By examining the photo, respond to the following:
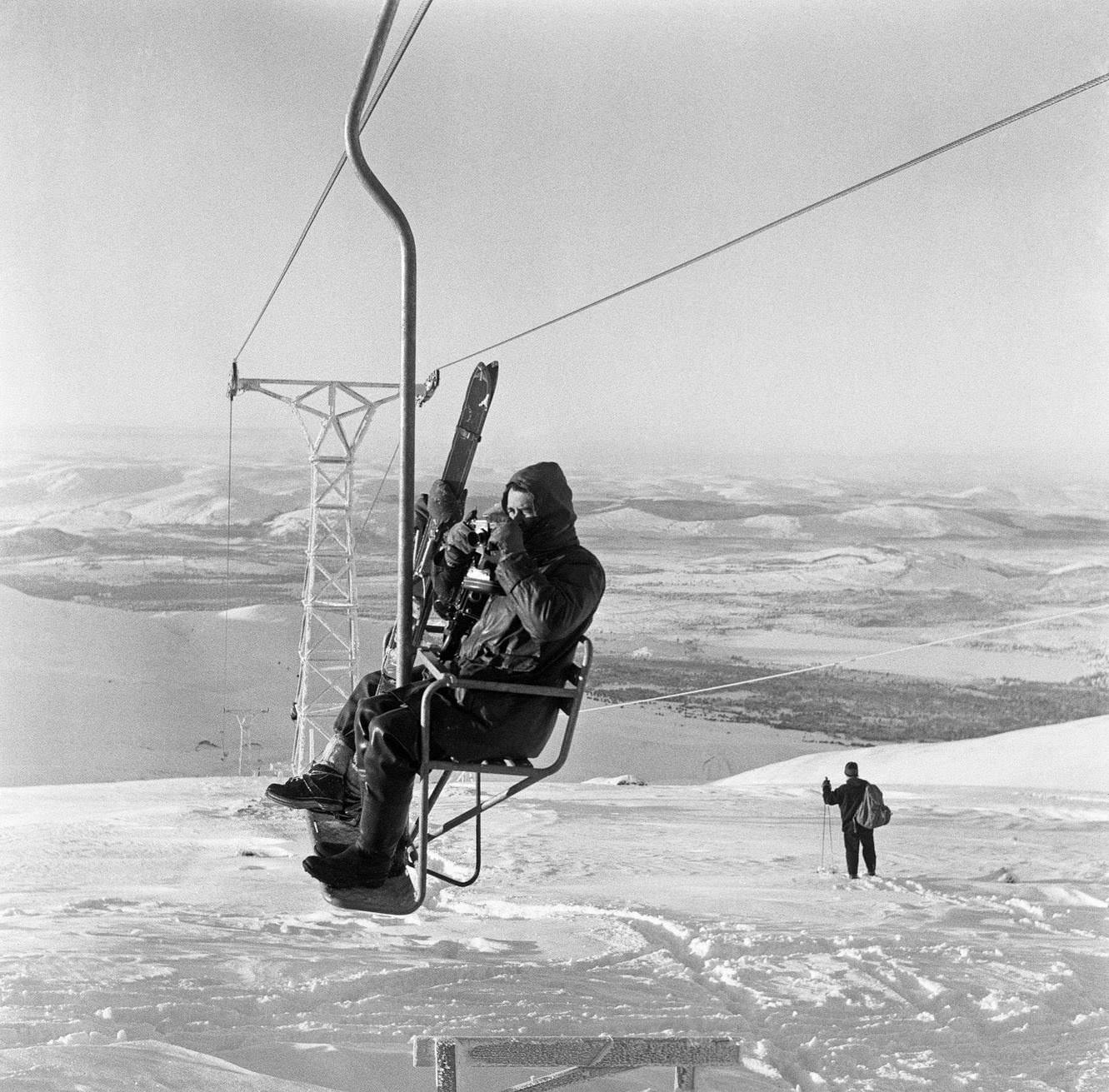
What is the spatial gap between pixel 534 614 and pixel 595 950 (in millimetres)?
5516

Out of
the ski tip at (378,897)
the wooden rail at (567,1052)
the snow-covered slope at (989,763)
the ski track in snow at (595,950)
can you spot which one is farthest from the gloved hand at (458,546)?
the snow-covered slope at (989,763)

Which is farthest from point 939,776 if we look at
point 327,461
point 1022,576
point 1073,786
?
point 327,461

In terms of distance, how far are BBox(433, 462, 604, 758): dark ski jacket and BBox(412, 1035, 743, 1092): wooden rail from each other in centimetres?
138

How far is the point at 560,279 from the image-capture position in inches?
807

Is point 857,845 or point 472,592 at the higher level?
point 472,592

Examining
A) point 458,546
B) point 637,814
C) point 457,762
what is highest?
point 458,546

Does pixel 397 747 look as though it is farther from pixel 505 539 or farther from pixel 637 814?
pixel 637 814

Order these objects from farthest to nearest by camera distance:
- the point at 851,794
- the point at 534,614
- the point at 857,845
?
the point at 857,845 < the point at 851,794 < the point at 534,614

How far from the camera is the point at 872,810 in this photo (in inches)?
377

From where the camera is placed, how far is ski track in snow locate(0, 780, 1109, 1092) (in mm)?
6867

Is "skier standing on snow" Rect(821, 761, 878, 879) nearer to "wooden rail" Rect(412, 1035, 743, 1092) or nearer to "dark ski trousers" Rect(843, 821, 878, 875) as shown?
"dark ski trousers" Rect(843, 821, 878, 875)

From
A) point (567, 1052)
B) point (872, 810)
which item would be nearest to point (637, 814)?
point (872, 810)

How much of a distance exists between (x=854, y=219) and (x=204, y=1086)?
1944 centimetres

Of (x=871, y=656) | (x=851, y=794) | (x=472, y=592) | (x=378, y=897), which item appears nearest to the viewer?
(x=378, y=897)
